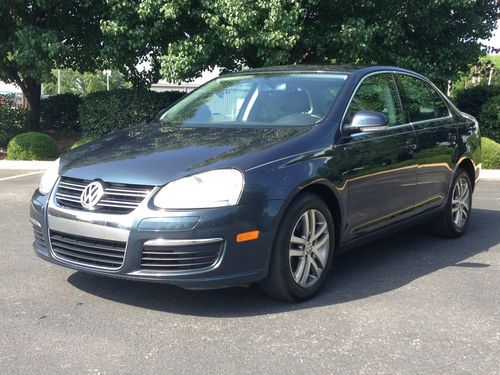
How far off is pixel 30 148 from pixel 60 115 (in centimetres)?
499

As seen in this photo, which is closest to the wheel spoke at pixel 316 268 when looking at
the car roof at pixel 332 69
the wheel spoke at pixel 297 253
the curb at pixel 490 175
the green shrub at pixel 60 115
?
the wheel spoke at pixel 297 253

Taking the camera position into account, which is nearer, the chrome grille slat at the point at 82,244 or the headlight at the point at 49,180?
the chrome grille slat at the point at 82,244

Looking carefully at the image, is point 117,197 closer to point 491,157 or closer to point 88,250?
point 88,250

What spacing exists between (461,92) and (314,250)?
454 inches

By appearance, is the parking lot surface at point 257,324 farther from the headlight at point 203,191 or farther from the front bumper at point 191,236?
the headlight at point 203,191

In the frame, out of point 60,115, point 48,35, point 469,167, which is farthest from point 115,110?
point 469,167

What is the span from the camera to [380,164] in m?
4.54

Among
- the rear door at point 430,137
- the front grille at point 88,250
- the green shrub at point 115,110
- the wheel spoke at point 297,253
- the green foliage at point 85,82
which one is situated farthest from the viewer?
the green foliage at point 85,82

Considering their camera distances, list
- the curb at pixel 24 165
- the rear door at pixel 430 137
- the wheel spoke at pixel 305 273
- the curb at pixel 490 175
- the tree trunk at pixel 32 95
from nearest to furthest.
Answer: the wheel spoke at pixel 305 273, the rear door at pixel 430 137, the curb at pixel 490 175, the curb at pixel 24 165, the tree trunk at pixel 32 95

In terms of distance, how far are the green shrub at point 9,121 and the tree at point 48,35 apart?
107 cm

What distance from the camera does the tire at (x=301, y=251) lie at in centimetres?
376

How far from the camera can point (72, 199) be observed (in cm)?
377

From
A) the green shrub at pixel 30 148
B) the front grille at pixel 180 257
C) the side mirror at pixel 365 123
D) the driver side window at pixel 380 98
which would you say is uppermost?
the driver side window at pixel 380 98

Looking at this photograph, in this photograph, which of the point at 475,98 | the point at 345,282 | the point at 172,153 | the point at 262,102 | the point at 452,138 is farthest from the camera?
the point at 475,98
